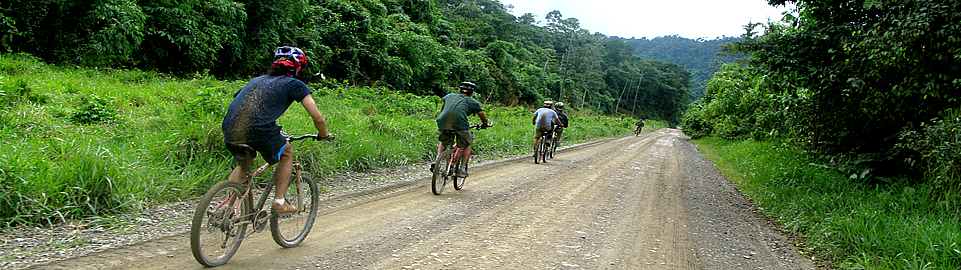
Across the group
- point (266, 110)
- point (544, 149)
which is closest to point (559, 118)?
point (544, 149)

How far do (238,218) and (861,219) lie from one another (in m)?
5.90

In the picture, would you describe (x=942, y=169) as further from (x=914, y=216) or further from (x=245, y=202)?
(x=245, y=202)

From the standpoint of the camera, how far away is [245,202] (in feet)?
11.2

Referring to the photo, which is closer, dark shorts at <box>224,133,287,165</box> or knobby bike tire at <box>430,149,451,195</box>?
dark shorts at <box>224,133,287,165</box>

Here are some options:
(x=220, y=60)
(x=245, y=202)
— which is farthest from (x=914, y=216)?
(x=220, y=60)

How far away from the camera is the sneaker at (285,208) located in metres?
3.63

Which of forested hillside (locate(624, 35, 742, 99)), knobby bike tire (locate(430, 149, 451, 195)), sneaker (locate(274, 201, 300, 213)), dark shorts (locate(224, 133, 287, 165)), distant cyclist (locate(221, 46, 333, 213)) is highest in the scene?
forested hillside (locate(624, 35, 742, 99))

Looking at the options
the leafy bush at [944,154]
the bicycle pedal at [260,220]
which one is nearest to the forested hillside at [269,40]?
the bicycle pedal at [260,220]

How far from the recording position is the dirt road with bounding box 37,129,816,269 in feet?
11.8

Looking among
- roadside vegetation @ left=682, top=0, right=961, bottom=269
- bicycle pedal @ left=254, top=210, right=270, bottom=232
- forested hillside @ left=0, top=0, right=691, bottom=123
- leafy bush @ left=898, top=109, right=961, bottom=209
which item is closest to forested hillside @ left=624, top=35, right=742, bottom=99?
forested hillside @ left=0, top=0, right=691, bottom=123

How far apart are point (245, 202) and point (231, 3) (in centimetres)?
1495

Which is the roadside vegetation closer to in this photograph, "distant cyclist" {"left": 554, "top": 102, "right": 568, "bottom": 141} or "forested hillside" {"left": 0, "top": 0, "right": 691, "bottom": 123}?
"distant cyclist" {"left": 554, "top": 102, "right": 568, "bottom": 141}

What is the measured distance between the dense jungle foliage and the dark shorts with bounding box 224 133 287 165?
22.3 ft

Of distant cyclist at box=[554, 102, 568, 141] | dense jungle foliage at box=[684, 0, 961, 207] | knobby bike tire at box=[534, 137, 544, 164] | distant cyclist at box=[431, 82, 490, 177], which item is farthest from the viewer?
distant cyclist at box=[554, 102, 568, 141]
